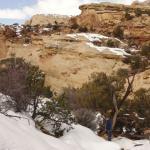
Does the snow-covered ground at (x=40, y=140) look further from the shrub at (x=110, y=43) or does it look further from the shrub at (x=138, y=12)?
the shrub at (x=138, y=12)

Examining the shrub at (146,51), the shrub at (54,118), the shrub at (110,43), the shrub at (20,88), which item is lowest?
the shrub at (146,51)

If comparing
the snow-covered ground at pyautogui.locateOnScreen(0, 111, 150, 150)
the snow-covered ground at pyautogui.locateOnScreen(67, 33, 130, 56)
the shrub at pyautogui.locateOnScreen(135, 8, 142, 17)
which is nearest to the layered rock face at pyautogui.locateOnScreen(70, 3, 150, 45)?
the shrub at pyautogui.locateOnScreen(135, 8, 142, 17)

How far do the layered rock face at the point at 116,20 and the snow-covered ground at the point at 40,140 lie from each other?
110 feet

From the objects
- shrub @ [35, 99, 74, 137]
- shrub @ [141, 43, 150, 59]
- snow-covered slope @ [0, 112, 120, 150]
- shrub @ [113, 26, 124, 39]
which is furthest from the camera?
shrub @ [113, 26, 124, 39]

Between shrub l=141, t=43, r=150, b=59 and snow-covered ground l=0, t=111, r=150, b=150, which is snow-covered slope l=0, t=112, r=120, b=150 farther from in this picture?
shrub l=141, t=43, r=150, b=59

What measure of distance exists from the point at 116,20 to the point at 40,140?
154ft

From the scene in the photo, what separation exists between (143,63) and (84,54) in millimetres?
5461

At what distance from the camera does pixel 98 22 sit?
56.2 m

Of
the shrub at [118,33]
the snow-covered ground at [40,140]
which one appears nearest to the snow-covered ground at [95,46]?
the shrub at [118,33]

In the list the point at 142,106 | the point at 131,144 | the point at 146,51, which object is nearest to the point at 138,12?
the point at 146,51

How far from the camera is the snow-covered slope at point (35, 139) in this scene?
9.39 meters

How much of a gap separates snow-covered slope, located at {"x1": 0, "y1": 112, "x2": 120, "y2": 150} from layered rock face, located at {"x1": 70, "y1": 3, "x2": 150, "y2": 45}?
3563 centimetres

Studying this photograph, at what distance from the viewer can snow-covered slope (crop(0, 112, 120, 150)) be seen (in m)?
9.39

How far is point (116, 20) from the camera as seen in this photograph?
5691 cm
